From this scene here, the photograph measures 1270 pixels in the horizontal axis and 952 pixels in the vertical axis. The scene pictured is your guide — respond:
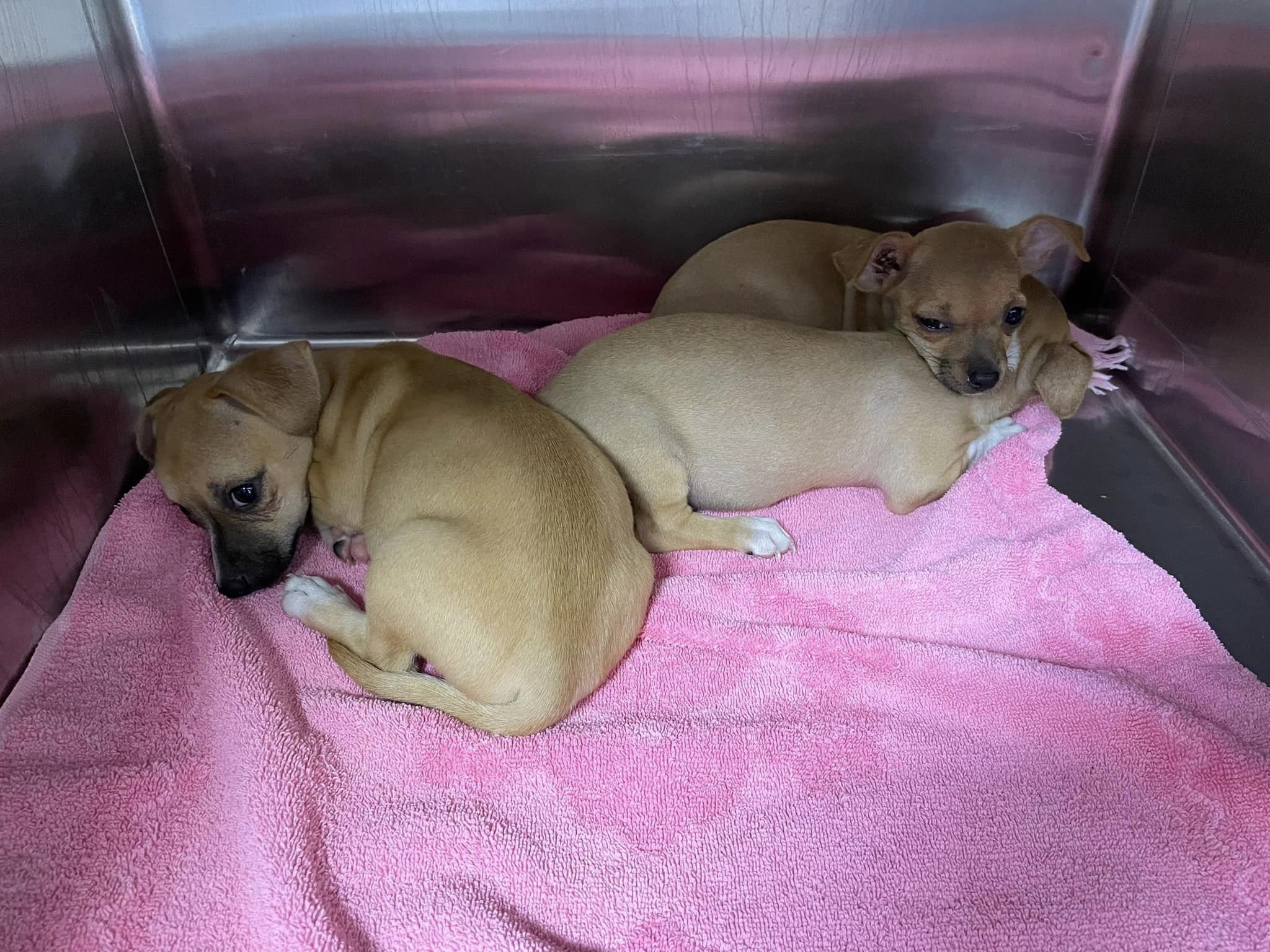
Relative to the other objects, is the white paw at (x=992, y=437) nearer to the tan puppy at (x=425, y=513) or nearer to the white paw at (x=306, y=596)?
the tan puppy at (x=425, y=513)

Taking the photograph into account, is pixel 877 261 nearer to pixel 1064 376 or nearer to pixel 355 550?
pixel 1064 376

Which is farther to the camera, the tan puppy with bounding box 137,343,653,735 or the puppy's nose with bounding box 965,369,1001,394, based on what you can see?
the puppy's nose with bounding box 965,369,1001,394

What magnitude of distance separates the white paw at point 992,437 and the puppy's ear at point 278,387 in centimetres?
231

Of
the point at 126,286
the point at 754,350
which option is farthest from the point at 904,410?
the point at 126,286

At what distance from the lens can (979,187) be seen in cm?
393

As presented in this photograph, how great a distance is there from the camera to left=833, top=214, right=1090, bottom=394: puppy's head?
10.5 ft

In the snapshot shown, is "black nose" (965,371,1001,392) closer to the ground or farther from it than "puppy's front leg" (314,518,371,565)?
farther from it

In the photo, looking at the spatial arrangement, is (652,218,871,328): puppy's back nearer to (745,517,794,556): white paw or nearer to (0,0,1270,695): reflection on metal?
(0,0,1270,695): reflection on metal

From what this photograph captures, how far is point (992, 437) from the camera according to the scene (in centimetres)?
350

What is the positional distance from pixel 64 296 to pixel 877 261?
2861 millimetres

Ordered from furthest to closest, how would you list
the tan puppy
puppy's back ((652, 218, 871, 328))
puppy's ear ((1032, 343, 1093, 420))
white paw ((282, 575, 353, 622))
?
puppy's back ((652, 218, 871, 328))
puppy's ear ((1032, 343, 1093, 420))
white paw ((282, 575, 353, 622))
the tan puppy

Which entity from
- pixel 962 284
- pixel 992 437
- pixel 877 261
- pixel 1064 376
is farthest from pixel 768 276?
pixel 1064 376

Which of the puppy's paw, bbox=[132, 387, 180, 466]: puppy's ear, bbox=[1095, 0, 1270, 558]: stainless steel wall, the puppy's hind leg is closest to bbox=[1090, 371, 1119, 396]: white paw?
bbox=[1095, 0, 1270, 558]: stainless steel wall

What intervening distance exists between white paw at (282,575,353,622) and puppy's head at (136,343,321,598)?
103mm
